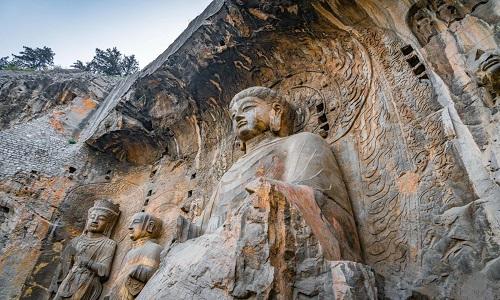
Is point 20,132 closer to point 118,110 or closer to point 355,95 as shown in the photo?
point 118,110

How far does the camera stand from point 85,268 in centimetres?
509

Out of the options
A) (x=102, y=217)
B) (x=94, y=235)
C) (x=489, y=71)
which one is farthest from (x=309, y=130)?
(x=94, y=235)

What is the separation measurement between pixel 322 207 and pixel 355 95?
6.08ft

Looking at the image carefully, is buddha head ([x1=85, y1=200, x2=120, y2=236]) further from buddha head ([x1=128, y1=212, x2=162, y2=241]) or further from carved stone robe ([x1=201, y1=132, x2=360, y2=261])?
carved stone robe ([x1=201, y1=132, x2=360, y2=261])

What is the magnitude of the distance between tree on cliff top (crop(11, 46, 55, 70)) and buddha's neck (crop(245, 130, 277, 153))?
60.6 feet

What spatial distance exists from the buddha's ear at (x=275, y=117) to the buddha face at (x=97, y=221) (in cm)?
307


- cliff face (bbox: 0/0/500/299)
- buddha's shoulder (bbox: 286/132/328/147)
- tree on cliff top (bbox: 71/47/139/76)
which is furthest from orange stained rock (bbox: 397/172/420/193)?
tree on cliff top (bbox: 71/47/139/76)

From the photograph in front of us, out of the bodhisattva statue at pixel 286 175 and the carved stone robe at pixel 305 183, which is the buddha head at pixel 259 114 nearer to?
the bodhisattva statue at pixel 286 175

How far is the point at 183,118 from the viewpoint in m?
6.36

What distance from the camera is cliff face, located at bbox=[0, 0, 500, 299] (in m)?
2.56

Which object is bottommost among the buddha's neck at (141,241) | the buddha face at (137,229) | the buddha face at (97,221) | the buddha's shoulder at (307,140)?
the buddha's neck at (141,241)

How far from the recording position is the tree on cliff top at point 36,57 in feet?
63.4

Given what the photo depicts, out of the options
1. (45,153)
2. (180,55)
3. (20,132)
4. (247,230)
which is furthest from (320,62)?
(20,132)

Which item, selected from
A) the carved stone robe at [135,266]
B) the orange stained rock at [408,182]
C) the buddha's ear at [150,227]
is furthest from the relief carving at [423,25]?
the buddha's ear at [150,227]
